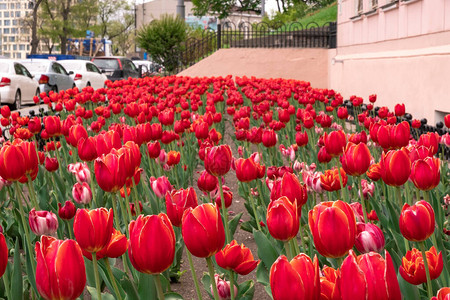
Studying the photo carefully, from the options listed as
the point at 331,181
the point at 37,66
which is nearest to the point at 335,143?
the point at 331,181

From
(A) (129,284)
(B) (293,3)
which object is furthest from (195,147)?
(B) (293,3)

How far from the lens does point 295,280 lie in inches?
45.5

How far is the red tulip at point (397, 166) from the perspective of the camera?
238 centimetres

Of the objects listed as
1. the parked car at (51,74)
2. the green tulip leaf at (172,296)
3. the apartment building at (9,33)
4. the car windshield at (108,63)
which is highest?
the apartment building at (9,33)

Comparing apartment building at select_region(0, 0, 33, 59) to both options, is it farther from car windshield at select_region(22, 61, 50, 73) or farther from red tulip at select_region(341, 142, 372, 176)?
red tulip at select_region(341, 142, 372, 176)

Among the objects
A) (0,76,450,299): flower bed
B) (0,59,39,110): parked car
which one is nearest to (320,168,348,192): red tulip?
(0,76,450,299): flower bed

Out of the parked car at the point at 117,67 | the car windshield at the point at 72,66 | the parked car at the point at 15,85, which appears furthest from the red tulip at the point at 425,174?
the parked car at the point at 117,67

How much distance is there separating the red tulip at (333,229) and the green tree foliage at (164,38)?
2879 centimetres

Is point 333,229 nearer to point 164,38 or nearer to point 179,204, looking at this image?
point 179,204

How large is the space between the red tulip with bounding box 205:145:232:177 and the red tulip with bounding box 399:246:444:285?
0.87m

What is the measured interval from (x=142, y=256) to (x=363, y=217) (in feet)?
4.93

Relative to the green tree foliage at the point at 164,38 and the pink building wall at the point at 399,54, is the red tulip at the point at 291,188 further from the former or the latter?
the green tree foliage at the point at 164,38

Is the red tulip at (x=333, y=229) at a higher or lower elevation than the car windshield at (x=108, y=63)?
lower

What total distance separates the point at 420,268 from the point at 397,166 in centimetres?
52
